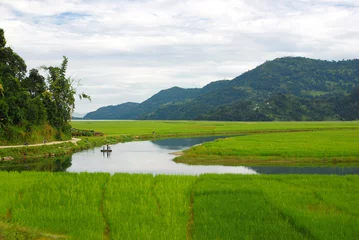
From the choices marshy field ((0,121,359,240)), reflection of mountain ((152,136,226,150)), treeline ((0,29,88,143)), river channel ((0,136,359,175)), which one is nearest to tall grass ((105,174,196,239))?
marshy field ((0,121,359,240))

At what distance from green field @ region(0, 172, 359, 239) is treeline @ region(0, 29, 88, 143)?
20276mm

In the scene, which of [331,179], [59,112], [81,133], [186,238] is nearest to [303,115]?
[81,133]

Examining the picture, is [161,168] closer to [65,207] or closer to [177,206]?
[177,206]

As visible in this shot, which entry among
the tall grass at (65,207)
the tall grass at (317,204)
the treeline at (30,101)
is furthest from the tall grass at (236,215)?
the treeline at (30,101)

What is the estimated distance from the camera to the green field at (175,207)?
9.62 meters

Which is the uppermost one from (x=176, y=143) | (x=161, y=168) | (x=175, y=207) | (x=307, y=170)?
(x=175, y=207)

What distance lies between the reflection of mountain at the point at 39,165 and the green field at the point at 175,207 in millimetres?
11170

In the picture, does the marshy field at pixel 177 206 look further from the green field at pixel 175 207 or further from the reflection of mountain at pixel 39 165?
the reflection of mountain at pixel 39 165

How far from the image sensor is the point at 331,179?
1739cm

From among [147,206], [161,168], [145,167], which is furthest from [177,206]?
[145,167]

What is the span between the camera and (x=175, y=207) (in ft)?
39.9

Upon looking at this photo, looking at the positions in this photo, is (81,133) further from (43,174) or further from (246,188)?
(246,188)

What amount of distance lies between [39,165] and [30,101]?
11.5 metres

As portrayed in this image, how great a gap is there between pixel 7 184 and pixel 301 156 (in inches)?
964
